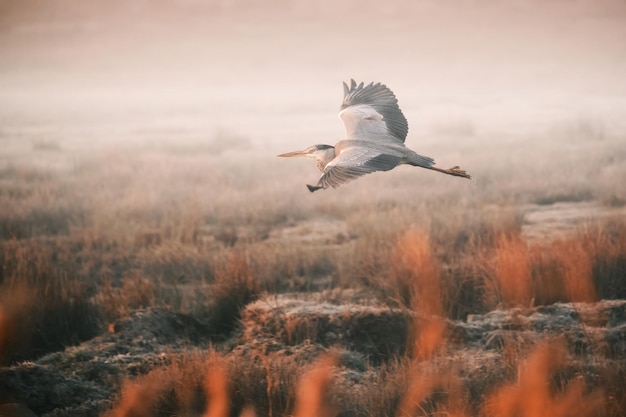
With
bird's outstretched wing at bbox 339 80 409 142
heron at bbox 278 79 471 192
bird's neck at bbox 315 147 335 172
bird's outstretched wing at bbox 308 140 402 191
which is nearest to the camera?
bird's outstretched wing at bbox 308 140 402 191

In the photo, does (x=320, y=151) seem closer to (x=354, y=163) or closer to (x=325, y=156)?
(x=325, y=156)

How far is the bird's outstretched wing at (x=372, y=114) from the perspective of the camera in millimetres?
7078

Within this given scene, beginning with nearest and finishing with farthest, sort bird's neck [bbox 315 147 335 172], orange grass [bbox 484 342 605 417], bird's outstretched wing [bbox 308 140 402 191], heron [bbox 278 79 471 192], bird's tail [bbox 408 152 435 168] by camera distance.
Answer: orange grass [bbox 484 342 605 417], bird's outstretched wing [bbox 308 140 402 191], heron [bbox 278 79 471 192], bird's tail [bbox 408 152 435 168], bird's neck [bbox 315 147 335 172]

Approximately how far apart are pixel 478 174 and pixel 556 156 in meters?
3.71

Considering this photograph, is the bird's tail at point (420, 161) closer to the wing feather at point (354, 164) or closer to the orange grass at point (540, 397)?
the wing feather at point (354, 164)

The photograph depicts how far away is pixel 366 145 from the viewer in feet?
21.5

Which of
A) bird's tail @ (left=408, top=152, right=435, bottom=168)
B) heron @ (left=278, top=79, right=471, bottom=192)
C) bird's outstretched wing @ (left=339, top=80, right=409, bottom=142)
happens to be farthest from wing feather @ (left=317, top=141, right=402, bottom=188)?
bird's outstretched wing @ (left=339, top=80, right=409, bottom=142)

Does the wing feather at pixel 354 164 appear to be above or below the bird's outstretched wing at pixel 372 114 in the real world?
below

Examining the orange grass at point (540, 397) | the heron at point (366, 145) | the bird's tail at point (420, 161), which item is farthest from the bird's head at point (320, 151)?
the orange grass at point (540, 397)

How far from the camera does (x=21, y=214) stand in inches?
571

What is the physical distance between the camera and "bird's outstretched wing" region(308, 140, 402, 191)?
550cm

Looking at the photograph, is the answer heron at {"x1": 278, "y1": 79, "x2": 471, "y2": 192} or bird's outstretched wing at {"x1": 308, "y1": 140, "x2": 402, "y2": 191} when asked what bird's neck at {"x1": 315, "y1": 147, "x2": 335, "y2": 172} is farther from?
bird's outstretched wing at {"x1": 308, "y1": 140, "x2": 402, "y2": 191}

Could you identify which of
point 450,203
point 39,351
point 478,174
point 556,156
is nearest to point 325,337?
point 39,351

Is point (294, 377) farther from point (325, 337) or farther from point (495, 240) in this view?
point (495, 240)
